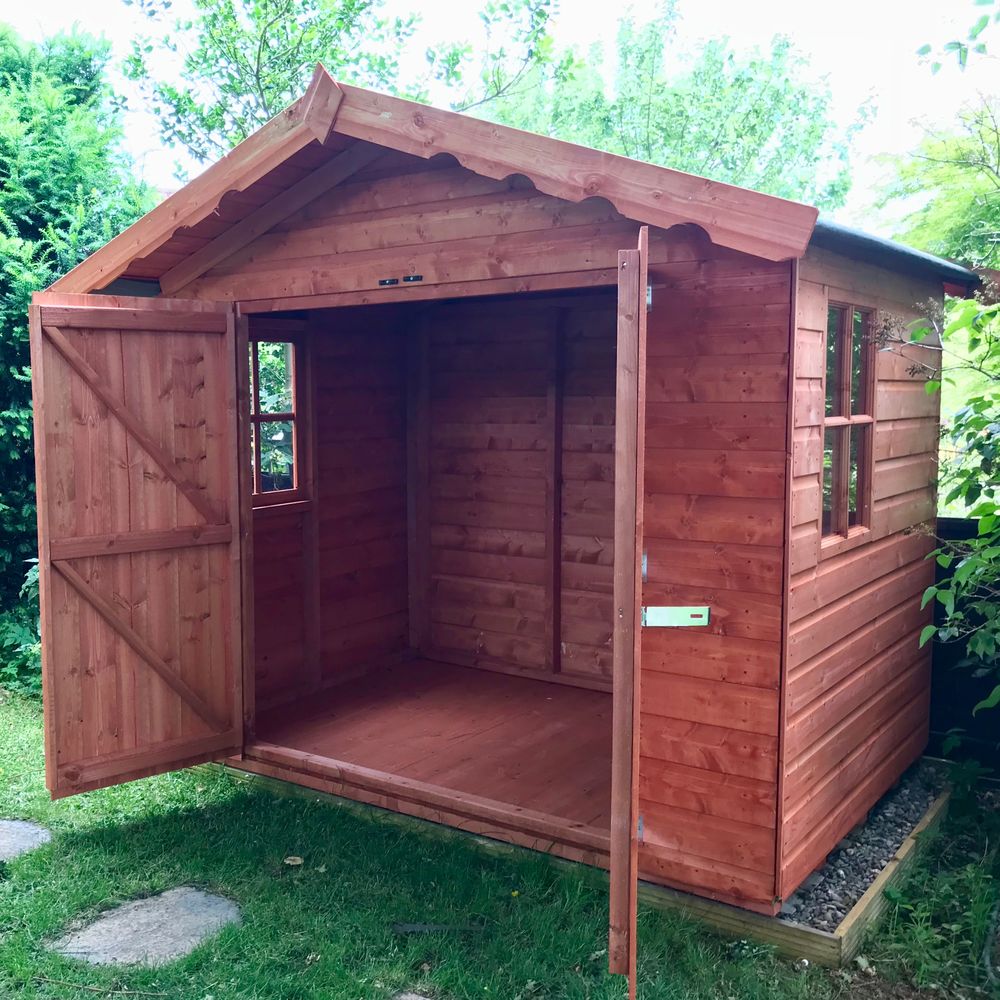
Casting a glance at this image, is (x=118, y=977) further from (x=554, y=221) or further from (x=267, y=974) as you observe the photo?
(x=554, y=221)

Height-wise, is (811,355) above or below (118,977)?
above

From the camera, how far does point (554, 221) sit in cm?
403

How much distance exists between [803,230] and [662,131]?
15.5 meters

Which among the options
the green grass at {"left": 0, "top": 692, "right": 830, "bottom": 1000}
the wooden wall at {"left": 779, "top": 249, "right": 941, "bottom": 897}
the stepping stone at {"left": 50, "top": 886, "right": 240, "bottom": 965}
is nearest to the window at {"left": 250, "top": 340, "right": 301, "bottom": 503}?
the green grass at {"left": 0, "top": 692, "right": 830, "bottom": 1000}

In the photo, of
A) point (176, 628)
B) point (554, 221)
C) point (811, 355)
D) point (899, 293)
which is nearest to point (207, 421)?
point (176, 628)

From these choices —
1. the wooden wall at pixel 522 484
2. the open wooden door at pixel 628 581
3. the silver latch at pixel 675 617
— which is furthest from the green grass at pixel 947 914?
the wooden wall at pixel 522 484

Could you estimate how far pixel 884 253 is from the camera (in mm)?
4293

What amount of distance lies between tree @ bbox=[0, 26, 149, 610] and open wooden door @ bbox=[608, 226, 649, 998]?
5.40 m

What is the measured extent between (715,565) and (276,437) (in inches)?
138

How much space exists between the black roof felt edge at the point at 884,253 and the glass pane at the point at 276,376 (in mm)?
3454

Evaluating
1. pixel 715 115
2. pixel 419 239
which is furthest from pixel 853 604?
pixel 715 115

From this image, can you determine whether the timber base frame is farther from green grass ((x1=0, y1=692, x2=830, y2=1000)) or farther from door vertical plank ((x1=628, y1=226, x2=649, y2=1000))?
door vertical plank ((x1=628, y1=226, x2=649, y2=1000))

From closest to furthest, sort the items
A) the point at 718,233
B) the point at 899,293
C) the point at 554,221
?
the point at 718,233 < the point at 554,221 < the point at 899,293

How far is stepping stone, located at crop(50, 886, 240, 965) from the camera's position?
12.3ft
